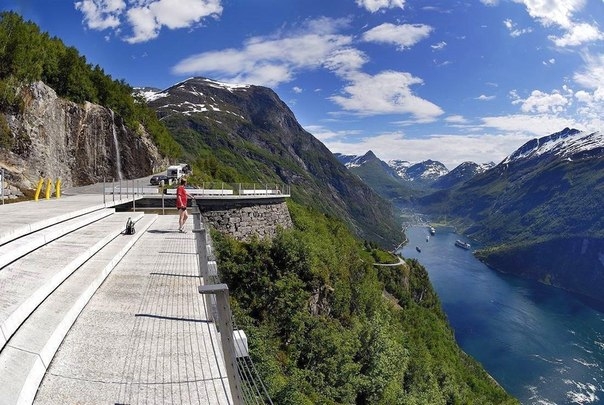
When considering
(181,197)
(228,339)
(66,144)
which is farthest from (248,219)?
(228,339)

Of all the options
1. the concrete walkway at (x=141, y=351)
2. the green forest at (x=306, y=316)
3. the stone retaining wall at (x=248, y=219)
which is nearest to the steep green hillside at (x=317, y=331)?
the green forest at (x=306, y=316)

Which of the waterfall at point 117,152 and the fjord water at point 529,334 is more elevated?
the waterfall at point 117,152

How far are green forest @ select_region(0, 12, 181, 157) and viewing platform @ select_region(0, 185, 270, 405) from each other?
2583cm

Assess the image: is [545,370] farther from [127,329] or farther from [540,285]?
[540,285]

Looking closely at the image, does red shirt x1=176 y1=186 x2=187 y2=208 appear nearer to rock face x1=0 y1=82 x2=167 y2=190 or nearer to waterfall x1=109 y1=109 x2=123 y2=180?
rock face x1=0 y1=82 x2=167 y2=190

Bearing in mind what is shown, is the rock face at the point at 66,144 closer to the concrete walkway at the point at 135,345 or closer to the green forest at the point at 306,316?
the green forest at the point at 306,316

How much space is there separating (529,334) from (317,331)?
74.4 m

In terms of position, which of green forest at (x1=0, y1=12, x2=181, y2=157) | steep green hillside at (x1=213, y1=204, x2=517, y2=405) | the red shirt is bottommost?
steep green hillside at (x1=213, y1=204, x2=517, y2=405)

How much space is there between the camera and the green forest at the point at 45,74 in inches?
1219

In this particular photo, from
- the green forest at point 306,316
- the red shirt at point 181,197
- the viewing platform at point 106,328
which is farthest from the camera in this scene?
the green forest at point 306,316

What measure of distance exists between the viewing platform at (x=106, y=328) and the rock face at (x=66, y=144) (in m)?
23.3

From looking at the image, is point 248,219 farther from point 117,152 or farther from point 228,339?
point 228,339

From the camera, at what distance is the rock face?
1193 inches

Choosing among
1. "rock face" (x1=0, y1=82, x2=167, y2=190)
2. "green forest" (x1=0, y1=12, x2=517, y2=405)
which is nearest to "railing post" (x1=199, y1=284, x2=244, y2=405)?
"green forest" (x1=0, y1=12, x2=517, y2=405)
